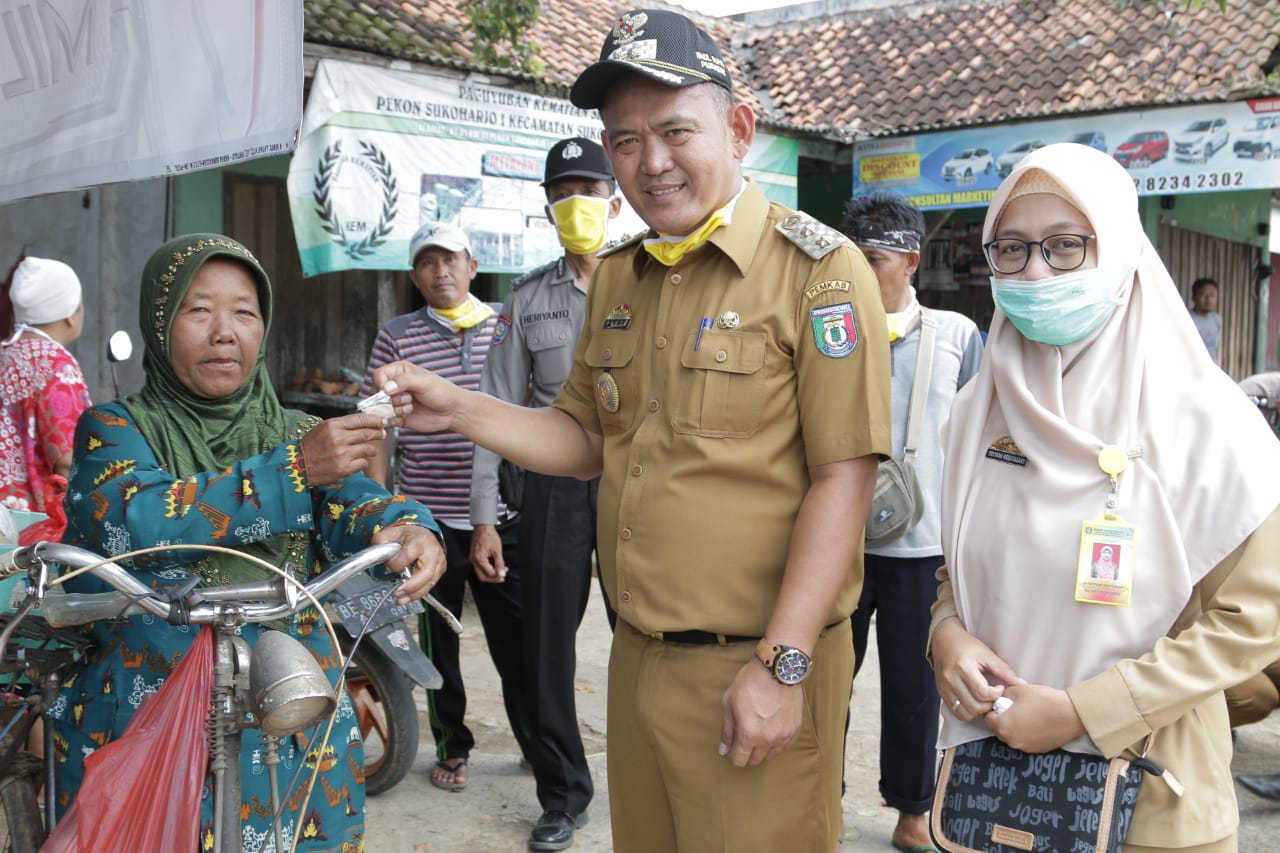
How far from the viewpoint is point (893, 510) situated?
3.50 meters

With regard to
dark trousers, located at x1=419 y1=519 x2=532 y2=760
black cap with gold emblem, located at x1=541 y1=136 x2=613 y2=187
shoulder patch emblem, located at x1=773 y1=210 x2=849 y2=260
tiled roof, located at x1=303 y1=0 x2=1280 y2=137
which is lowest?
dark trousers, located at x1=419 y1=519 x2=532 y2=760

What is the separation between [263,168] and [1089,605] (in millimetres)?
7902

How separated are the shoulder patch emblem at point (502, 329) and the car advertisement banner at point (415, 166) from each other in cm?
362

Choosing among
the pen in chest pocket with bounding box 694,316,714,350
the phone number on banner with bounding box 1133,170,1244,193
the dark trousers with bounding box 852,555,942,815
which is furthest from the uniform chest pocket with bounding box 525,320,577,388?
the phone number on banner with bounding box 1133,170,1244,193

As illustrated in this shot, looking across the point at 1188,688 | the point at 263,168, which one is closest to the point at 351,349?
the point at 263,168

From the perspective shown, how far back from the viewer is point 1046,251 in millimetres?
1955

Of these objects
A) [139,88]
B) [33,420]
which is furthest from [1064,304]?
[33,420]

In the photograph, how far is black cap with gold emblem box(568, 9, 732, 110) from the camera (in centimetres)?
203

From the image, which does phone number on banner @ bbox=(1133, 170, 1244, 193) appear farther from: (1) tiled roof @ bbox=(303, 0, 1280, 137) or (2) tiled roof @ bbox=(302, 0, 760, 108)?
(2) tiled roof @ bbox=(302, 0, 760, 108)

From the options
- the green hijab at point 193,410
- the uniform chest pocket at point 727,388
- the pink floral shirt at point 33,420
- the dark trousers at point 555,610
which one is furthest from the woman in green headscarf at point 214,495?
the pink floral shirt at point 33,420

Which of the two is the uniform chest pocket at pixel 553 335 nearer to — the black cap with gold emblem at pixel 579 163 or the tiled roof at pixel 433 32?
the black cap with gold emblem at pixel 579 163

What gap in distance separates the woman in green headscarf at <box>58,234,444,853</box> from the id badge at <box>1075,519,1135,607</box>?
1168 mm

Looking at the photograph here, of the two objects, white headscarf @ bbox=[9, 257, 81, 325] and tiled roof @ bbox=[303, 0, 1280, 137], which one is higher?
tiled roof @ bbox=[303, 0, 1280, 137]

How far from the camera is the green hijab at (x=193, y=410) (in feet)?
7.48
